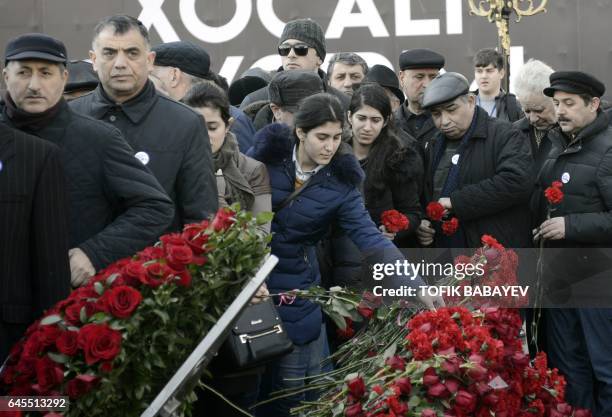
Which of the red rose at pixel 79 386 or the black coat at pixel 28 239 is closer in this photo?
the red rose at pixel 79 386

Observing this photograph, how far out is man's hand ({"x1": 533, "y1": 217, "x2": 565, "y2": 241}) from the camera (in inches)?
238

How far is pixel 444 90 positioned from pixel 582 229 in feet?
3.48

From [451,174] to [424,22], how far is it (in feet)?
14.8

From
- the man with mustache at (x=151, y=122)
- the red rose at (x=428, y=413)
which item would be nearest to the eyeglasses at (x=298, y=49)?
the man with mustache at (x=151, y=122)

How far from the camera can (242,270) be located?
337 centimetres

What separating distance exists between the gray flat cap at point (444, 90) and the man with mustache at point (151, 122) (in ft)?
6.84

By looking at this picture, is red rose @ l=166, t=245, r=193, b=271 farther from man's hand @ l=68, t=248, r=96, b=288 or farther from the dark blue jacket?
the dark blue jacket

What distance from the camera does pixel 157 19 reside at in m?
11.0

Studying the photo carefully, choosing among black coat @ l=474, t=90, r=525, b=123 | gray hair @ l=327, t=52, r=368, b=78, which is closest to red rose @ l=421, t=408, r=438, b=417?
gray hair @ l=327, t=52, r=368, b=78

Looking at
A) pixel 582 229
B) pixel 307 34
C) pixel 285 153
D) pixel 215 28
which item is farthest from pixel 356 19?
pixel 285 153

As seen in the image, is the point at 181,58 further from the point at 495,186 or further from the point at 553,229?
the point at 553,229

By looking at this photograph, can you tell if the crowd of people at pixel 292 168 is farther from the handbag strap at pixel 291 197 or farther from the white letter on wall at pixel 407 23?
the white letter on wall at pixel 407 23

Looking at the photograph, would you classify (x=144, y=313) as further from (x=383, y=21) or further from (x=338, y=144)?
(x=383, y=21)

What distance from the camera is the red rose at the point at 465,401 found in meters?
4.02
